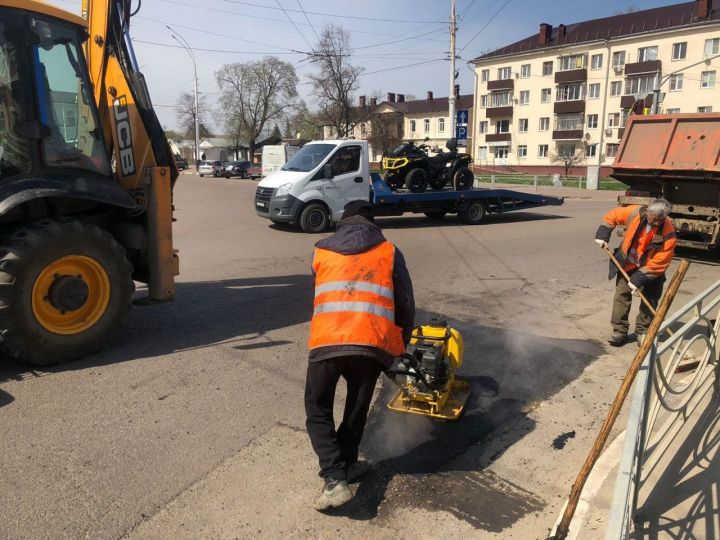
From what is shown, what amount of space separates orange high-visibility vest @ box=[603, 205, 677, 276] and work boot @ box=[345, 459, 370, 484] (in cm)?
380

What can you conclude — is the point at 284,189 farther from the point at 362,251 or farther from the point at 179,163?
the point at 362,251

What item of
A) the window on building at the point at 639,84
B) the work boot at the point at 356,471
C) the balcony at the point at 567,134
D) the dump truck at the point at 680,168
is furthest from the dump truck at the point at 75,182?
→ the balcony at the point at 567,134

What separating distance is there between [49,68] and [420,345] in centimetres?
398

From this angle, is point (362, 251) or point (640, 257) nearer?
point (362, 251)

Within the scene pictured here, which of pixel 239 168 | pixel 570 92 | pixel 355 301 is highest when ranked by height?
pixel 570 92

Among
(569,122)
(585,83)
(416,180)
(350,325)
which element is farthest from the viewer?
(569,122)

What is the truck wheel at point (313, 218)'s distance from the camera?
539 inches

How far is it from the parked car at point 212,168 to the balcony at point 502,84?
1242 inches

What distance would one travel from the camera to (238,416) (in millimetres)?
4055

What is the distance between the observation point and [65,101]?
5090 mm

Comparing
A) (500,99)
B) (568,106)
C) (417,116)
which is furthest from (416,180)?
(417,116)

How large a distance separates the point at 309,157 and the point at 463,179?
4.48 m

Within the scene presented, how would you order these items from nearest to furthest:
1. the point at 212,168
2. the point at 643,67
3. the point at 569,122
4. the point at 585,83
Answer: the point at 212,168 < the point at 643,67 < the point at 585,83 < the point at 569,122

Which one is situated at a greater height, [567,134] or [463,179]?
[567,134]
